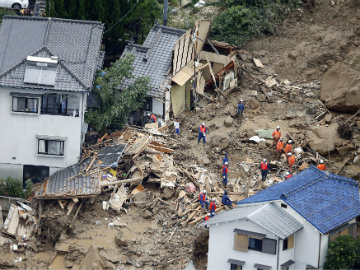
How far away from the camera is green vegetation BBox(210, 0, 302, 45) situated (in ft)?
229

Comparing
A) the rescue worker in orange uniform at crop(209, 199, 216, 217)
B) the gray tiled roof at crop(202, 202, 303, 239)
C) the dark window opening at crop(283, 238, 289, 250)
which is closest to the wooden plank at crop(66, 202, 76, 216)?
the rescue worker in orange uniform at crop(209, 199, 216, 217)

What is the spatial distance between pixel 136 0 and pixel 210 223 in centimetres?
2146

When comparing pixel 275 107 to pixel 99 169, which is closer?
pixel 99 169

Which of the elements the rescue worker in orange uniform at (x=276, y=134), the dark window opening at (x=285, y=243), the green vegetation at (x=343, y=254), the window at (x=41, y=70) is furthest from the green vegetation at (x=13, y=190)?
the green vegetation at (x=343, y=254)

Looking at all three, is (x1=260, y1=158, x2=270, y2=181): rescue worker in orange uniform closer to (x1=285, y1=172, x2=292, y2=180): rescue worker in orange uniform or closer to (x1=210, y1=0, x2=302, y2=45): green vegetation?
(x1=285, y1=172, x2=292, y2=180): rescue worker in orange uniform

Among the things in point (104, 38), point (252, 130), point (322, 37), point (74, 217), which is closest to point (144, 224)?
point (74, 217)

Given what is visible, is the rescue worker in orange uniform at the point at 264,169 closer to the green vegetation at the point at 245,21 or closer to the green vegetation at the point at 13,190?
the green vegetation at the point at 13,190

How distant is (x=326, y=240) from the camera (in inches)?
2003

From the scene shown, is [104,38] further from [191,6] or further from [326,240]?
[326,240]

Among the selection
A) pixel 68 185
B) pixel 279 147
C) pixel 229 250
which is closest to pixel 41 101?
pixel 68 185

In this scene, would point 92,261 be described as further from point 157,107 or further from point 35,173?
point 157,107

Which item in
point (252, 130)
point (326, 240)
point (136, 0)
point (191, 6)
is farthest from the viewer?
point (191, 6)

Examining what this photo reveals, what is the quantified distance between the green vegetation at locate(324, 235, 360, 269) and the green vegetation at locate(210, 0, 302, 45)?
23048 millimetres

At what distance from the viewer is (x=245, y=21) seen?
69625 millimetres
